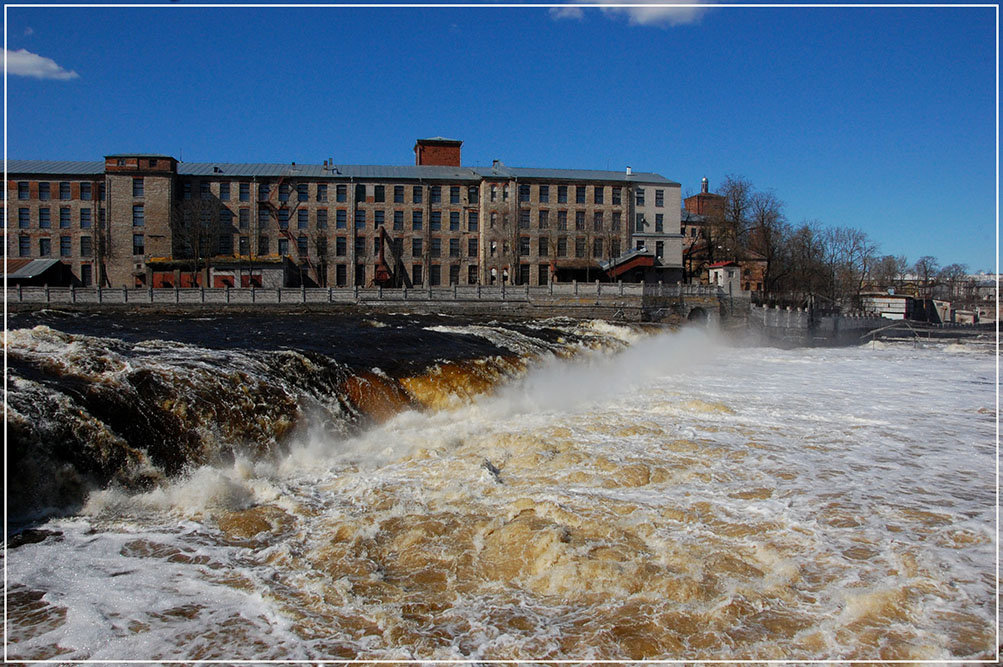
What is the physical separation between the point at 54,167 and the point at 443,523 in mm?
67706

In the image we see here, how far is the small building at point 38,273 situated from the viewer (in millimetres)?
53128

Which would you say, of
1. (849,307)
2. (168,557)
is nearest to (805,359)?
(168,557)

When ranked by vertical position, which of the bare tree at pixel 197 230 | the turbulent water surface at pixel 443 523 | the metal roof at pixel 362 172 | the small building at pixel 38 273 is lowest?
the turbulent water surface at pixel 443 523

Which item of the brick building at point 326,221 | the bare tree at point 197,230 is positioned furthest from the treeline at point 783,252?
the bare tree at point 197,230

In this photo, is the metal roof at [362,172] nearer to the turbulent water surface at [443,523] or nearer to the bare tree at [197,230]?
the bare tree at [197,230]

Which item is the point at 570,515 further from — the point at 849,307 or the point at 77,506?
the point at 849,307

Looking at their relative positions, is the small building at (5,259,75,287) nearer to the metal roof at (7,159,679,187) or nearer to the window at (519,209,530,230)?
the metal roof at (7,159,679,187)

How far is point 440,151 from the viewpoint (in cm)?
6844

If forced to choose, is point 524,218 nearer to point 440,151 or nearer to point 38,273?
point 440,151

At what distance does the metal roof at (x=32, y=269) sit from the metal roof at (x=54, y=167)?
857 cm

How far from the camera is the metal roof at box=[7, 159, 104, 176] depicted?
5753cm

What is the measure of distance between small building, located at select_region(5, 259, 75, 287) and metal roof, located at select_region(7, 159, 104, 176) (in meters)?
8.35

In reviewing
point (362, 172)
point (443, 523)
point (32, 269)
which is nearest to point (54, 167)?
point (32, 269)

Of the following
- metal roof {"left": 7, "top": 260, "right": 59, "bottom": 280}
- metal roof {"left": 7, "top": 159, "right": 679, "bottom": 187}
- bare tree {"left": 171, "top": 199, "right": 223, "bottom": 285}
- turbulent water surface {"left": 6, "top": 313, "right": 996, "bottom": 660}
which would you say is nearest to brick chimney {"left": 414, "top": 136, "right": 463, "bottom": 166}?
metal roof {"left": 7, "top": 159, "right": 679, "bottom": 187}
